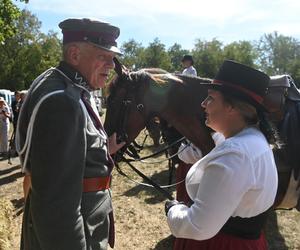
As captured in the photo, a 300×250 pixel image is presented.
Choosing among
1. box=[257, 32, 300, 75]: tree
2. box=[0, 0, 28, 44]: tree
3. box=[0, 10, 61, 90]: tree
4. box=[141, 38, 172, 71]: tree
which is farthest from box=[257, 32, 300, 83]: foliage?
box=[0, 0, 28, 44]: tree

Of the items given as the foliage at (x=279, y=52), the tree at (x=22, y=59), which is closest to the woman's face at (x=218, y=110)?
the tree at (x=22, y=59)

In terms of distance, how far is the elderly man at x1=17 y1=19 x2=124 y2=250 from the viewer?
169 cm

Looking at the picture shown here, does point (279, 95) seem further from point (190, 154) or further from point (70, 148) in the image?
point (70, 148)

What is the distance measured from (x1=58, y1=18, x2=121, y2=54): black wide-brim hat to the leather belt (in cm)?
65

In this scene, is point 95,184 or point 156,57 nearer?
point 95,184

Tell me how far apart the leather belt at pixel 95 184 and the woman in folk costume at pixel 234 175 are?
35 centimetres

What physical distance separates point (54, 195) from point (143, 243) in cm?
379

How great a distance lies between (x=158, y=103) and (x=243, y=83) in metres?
2.08

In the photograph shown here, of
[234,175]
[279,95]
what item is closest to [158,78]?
[279,95]

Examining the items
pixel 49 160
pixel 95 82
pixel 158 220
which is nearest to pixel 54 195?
pixel 49 160

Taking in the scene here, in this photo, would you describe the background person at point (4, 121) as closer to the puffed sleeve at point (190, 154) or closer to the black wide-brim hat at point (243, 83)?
the puffed sleeve at point (190, 154)

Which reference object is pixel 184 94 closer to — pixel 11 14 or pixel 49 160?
pixel 49 160

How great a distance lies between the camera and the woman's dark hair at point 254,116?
75.5 inches

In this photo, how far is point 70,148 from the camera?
1705mm
